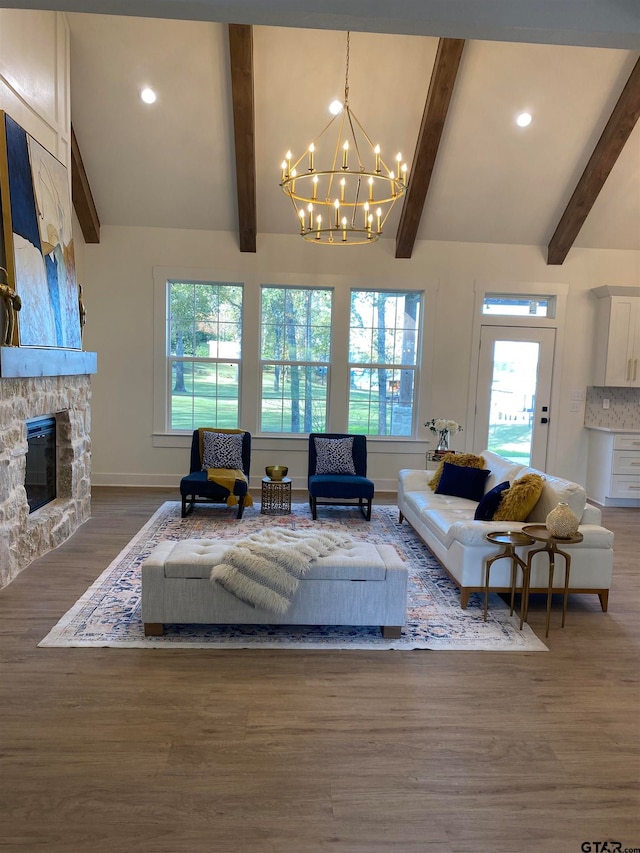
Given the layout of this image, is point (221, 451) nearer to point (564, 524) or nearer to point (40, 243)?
point (40, 243)

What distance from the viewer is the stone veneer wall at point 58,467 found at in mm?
3961

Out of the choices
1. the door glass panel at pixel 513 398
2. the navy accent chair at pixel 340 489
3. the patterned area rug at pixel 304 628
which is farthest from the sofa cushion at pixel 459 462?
the door glass panel at pixel 513 398

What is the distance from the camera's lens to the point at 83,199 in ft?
20.9

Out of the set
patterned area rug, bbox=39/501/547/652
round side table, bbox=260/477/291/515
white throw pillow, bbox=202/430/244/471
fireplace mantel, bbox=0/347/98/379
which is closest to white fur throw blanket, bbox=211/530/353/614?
patterned area rug, bbox=39/501/547/652

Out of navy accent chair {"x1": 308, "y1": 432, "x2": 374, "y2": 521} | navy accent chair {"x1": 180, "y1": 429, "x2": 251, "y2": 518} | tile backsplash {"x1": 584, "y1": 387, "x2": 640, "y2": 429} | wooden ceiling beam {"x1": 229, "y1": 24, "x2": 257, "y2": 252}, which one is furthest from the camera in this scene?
tile backsplash {"x1": 584, "y1": 387, "x2": 640, "y2": 429}

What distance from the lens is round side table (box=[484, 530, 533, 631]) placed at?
359 cm

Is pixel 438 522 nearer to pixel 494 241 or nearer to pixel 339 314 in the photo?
pixel 339 314

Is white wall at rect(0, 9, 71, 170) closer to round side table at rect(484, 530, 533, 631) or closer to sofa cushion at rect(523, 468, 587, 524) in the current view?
round side table at rect(484, 530, 533, 631)

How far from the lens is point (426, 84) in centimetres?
567

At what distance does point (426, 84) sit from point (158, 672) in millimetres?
5531

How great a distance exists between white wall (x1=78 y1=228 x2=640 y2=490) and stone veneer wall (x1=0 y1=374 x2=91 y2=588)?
1.47m

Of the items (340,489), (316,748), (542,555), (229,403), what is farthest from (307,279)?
(316,748)

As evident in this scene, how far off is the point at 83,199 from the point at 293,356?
2844 mm

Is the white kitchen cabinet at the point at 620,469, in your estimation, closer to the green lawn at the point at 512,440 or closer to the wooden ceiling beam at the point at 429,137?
the green lawn at the point at 512,440
